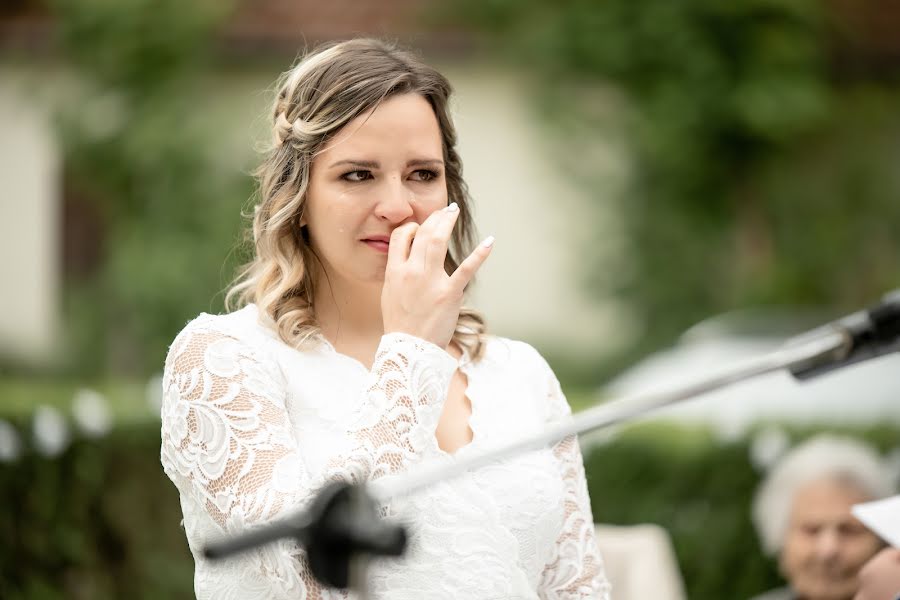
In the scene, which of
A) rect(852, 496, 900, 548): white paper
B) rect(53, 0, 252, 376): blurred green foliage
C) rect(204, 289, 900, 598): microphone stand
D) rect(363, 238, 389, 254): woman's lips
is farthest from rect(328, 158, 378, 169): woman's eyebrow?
rect(53, 0, 252, 376): blurred green foliage

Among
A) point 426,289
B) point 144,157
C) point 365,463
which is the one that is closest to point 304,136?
point 426,289

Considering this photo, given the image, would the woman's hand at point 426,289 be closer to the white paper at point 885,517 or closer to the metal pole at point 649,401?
the metal pole at point 649,401

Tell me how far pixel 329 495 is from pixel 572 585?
123 cm

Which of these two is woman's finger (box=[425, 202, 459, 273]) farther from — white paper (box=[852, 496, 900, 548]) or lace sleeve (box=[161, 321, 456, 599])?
white paper (box=[852, 496, 900, 548])

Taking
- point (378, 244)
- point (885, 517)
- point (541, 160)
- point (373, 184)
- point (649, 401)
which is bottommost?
point (885, 517)

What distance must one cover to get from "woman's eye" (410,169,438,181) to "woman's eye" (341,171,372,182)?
0.09 metres

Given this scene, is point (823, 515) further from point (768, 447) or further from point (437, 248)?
point (437, 248)

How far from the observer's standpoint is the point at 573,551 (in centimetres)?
256

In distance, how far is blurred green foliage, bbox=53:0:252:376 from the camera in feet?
34.0

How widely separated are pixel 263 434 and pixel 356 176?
536 mm

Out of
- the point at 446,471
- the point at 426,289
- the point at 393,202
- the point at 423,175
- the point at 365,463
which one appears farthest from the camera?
the point at 423,175

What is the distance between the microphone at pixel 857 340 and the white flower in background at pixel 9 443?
3819 millimetres

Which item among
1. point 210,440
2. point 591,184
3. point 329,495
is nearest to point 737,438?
point 210,440

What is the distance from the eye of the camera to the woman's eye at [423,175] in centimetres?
244
